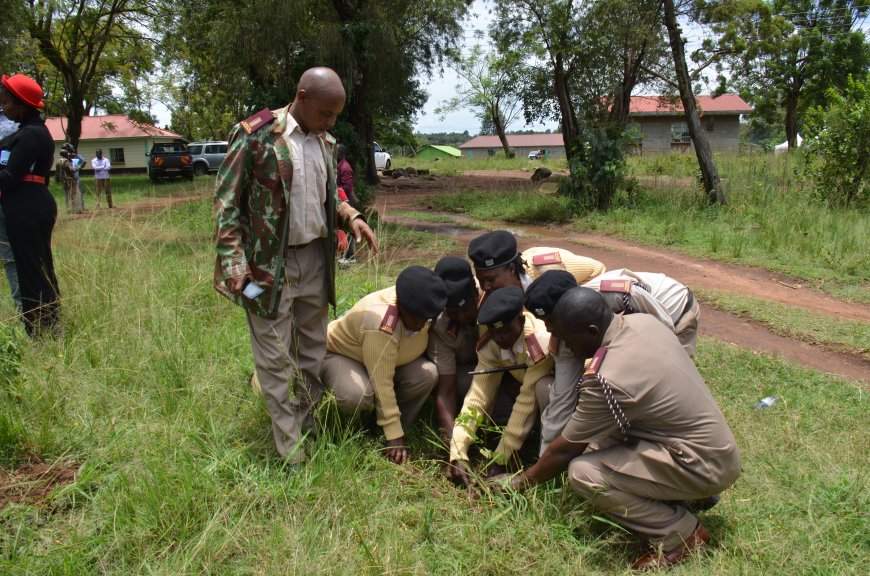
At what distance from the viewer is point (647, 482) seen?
94.9 inches

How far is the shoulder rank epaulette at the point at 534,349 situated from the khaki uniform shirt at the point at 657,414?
455 millimetres

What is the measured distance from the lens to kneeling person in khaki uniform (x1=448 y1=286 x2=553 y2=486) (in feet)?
9.18

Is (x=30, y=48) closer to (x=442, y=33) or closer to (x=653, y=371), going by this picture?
(x=442, y=33)

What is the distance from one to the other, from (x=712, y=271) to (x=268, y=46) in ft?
23.6

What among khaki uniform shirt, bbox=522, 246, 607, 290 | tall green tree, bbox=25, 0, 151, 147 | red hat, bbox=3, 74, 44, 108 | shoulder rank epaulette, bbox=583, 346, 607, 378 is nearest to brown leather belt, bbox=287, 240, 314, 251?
khaki uniform shirt, bbox=522, 246, 607, 290

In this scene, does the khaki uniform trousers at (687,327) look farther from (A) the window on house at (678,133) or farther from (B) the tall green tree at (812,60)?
(A) the window on house at (678,133)

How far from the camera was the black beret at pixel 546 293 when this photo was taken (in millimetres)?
2609

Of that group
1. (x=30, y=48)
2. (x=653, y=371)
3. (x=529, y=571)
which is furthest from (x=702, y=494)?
(x=30, y=48)

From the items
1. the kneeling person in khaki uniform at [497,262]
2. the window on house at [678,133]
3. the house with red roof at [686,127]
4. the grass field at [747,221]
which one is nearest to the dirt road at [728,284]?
the grass field at [747,221]

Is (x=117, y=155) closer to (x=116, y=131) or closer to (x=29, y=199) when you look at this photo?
(x=116, y=131)

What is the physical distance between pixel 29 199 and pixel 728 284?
5.92 metres

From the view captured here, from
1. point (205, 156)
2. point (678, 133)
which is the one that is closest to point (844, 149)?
point (205, 156)

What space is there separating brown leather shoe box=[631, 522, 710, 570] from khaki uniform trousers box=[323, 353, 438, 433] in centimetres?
123

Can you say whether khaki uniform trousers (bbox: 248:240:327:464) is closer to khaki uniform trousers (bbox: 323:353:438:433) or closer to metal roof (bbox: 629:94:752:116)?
khaki uniform trousers (bbox: 323:353:438:433)
